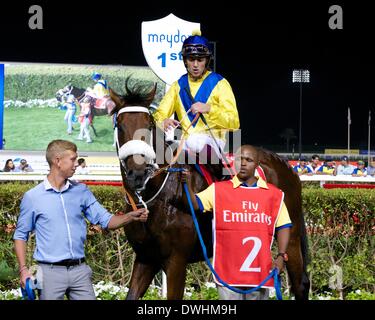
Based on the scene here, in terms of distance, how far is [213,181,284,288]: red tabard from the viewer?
3.46m

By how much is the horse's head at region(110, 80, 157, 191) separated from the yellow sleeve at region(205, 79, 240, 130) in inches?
17.1

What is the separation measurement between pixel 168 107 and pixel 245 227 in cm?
127

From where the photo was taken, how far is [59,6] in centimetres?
1927

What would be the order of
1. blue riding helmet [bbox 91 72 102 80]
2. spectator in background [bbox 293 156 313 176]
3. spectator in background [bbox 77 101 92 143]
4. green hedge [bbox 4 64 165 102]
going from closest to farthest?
1. spectator in background [bbox 293 156 313 176]
2. green hedge [bbox 4 64 165 102]
3. spectator in background [bbox 77 101 92 143]
4. blue riding helmet [bbox 91 72 102 80]

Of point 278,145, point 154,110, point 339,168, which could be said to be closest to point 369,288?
point 154,110

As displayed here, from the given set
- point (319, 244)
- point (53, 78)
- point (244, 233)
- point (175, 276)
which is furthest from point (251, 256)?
point (53, 78)

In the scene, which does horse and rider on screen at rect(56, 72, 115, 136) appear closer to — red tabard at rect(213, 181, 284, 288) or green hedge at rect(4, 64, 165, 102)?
green hedge at rect(4, 64, 165, 102)

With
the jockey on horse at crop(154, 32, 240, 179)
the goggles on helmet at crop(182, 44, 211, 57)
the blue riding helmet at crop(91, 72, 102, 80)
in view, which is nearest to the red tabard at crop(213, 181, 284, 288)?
the jockey on horse at crop(154, 32, 240, 179)

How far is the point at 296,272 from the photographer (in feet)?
16.8

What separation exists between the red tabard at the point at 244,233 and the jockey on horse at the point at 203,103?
789 millimetres

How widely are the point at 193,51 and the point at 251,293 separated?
173cm

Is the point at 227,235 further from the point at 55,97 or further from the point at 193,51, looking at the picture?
the point at 55,97

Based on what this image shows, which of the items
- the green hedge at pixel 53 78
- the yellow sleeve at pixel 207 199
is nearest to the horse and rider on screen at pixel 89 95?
the green hedge at pixel 53 78

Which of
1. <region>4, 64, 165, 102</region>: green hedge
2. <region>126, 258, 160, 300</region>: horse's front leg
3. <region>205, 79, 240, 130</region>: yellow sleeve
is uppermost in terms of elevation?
<region>4, 64, 165, 102</region>: green hedge
